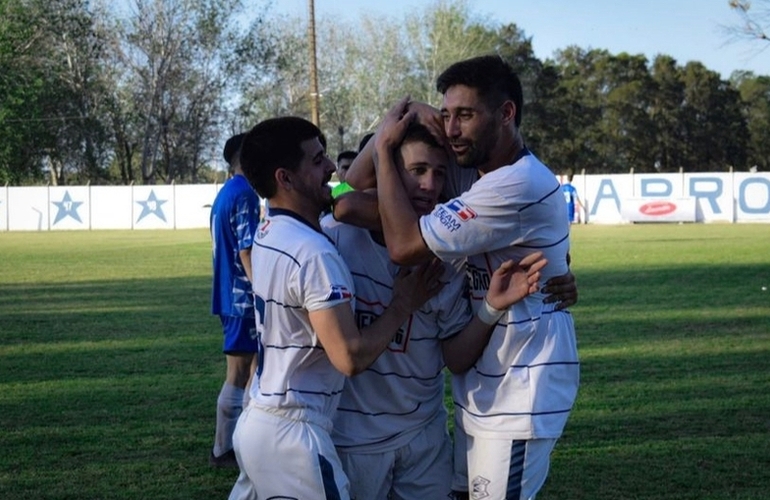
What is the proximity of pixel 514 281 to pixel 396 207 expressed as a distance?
461mm

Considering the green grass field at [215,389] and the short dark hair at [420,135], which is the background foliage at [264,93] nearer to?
the green grass field at [215,389]

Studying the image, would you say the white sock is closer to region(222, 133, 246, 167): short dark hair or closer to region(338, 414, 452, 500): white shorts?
region(222, 133, 246, 167): short dark hair

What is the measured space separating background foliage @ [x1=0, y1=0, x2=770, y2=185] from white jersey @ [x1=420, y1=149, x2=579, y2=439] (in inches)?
2418

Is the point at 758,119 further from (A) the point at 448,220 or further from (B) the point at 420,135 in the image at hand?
(A) the point at 448,220

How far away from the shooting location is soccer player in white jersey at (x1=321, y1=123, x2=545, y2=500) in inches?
153

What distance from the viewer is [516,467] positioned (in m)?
3.82

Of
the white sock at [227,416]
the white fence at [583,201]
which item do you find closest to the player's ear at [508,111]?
the white sock at [227,416]

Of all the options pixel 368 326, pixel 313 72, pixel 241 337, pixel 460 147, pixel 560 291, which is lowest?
pixel 241 337

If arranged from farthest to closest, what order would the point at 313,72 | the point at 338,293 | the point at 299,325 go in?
the point at 313,72
the point at 299,325
the point at 338,293

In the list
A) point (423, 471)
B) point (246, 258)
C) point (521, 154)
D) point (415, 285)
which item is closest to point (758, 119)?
point (246, 258)

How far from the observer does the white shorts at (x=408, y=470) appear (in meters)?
3.98

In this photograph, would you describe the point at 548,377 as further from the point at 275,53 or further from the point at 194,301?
the point at 275,53

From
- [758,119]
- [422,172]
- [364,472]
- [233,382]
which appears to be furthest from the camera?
[758,119]

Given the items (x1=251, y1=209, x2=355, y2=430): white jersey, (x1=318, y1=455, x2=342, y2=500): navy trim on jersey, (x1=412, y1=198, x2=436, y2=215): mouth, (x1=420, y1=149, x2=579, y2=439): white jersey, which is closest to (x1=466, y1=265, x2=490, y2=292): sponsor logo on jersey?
(x1=420, y1=149, x2=579, y2=439): white jersey
